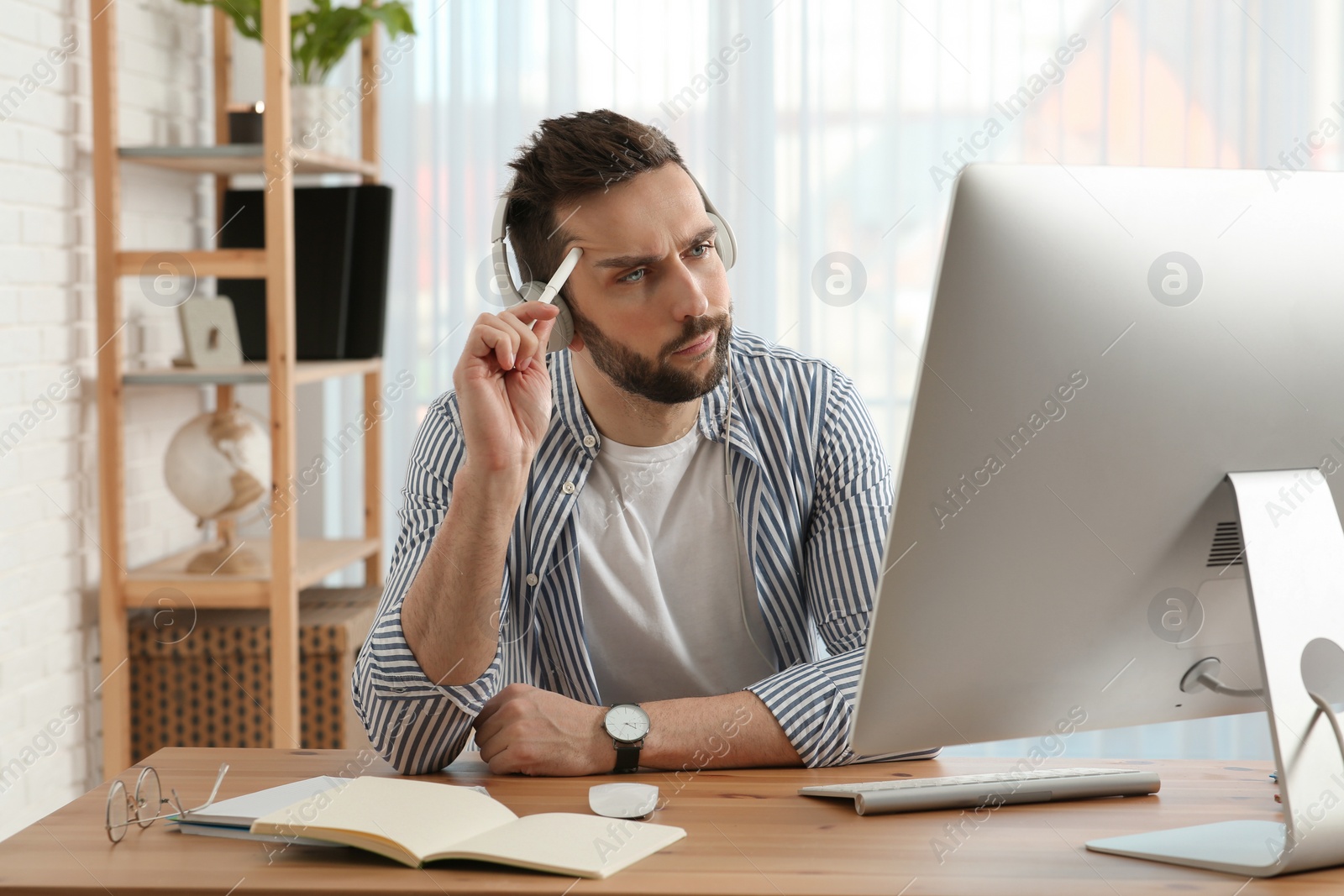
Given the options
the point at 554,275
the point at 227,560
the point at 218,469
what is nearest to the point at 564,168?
the point at 554,275

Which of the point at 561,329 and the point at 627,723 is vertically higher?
the point at 561,329

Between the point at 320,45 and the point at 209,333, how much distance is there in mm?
692

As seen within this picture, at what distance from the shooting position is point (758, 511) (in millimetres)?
1507

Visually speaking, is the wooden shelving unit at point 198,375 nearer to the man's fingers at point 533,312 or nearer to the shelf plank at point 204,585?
the shelf plank at point 204,585

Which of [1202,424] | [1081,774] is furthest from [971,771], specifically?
[1202,424]

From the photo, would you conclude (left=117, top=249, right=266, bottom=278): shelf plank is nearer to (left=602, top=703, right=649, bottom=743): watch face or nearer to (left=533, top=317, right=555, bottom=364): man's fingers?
(left=533, top=317, right=555, bottom=364): man's fingers

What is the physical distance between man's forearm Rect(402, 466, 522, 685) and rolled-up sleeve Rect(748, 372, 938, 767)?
296 mm

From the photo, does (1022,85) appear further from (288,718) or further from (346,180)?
(288,718)

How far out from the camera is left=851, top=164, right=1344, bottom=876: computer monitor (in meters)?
0.76

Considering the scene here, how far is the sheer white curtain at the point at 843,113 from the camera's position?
9.26 ft

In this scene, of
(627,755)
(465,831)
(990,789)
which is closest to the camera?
(465,831)

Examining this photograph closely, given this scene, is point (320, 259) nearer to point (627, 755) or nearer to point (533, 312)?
point (533, 312)

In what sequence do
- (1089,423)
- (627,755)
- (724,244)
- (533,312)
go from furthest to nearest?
(724,244), (533,312), (627,755), (1089,423)

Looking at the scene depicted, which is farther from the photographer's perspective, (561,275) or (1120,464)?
(561,275)
